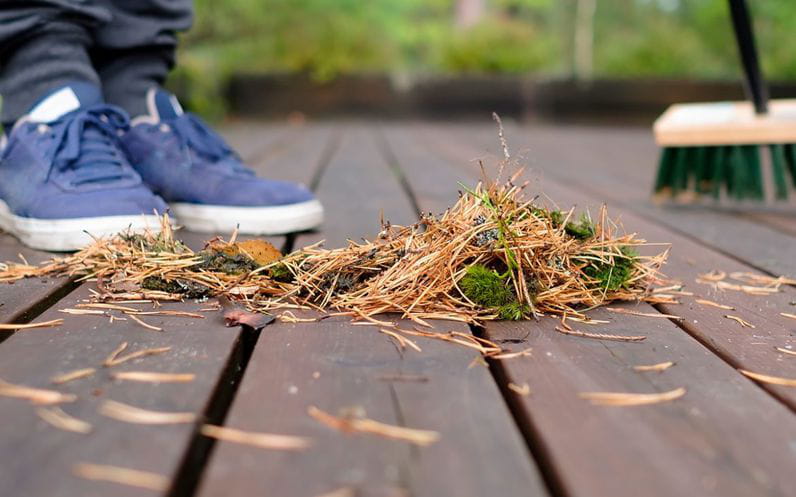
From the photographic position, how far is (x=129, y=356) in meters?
0.79

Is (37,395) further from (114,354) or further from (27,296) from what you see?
(27,296)

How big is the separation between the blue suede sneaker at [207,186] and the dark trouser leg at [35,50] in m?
0.18

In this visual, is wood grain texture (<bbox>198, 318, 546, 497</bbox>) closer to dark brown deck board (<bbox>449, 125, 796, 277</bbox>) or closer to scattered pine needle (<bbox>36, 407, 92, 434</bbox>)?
scattered pine needle (<bbox>36, 407, 92, 434</bbox>)

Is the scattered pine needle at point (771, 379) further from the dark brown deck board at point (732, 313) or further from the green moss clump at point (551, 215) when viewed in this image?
the green moss clump at point (551, 215)

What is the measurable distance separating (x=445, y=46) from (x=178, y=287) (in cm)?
617

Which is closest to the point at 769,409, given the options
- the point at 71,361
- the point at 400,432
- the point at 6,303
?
the point at 400,432

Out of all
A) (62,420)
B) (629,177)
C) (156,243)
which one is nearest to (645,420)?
(62,420)

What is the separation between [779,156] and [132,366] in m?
1.75

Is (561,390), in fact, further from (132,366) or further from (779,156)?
(779,156)

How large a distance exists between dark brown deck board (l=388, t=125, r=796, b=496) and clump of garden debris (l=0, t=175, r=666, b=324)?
8cm

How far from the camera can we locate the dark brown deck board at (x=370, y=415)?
55 cm

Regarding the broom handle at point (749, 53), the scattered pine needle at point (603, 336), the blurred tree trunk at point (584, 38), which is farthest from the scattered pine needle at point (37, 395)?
the blurred tree trunk at point (584, 38)

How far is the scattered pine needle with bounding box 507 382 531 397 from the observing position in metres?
0.71

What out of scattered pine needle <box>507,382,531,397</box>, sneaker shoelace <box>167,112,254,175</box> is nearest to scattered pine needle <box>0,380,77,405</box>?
scattered pine needle <box>507,382,531,397</box>
